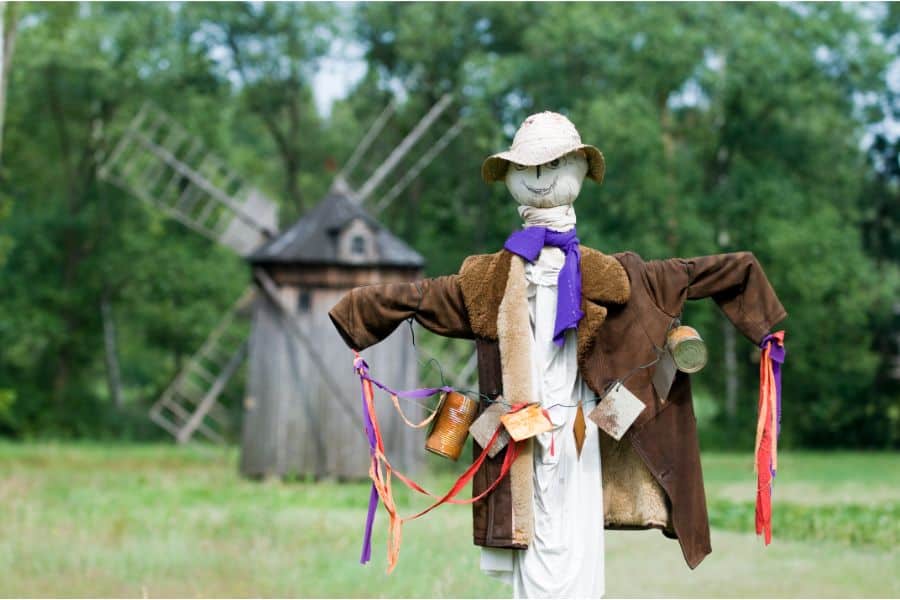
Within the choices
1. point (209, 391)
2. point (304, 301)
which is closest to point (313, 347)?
point (304, 301)

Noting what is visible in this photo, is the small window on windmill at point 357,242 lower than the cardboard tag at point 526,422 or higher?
higher

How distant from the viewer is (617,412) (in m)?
5.71

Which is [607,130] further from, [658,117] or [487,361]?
[487,361]

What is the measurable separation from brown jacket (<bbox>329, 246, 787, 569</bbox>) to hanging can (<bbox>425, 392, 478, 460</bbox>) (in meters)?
0.10

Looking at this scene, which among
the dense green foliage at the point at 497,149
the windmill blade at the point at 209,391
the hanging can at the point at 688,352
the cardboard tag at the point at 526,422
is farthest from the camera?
the dense green foliage at the point at 497,149

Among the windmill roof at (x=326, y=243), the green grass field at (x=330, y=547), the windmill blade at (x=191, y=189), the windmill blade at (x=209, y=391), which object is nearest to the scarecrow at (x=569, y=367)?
the green grass field at (x=330, y=547)

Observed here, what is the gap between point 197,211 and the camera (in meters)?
23.9

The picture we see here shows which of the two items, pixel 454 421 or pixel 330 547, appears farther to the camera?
pixel 330 547

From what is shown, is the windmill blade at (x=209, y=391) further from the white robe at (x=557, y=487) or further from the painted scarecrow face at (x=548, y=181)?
the white robe at (x=557, y=487)

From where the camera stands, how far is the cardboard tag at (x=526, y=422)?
562cm

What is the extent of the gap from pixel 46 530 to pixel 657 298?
7198mm

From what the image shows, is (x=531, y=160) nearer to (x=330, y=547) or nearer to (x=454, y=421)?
(x=454, y=421)

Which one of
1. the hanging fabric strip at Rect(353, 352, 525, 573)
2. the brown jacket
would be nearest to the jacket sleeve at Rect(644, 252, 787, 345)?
the brown jacket

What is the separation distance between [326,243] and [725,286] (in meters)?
11.8
